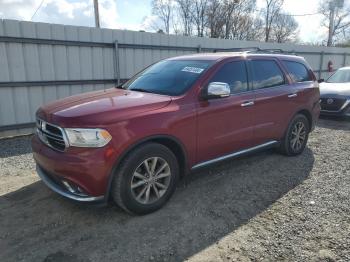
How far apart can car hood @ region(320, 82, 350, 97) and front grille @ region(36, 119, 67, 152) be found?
8.04m

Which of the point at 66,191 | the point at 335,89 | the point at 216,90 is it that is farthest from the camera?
the point at 335,89

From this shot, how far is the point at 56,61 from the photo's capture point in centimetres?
727

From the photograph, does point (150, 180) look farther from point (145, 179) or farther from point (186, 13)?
point (186, 13)

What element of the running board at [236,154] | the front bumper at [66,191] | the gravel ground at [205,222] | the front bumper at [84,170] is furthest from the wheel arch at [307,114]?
the front bumper at [66,191]

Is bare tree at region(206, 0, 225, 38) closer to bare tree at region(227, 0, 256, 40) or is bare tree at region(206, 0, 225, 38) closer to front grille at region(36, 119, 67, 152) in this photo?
bare tree at region(227, 0, 256, 40)

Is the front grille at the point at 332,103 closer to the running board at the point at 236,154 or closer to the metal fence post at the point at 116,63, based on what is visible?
the running board at the point at 236,154

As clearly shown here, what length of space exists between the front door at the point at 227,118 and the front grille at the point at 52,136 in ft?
5.18

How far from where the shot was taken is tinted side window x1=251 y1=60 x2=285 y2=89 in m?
4.67

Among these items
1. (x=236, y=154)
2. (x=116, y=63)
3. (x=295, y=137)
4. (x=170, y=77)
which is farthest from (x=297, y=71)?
(x=116, y=63)

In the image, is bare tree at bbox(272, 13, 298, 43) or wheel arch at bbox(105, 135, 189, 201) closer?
wheel arch at bbox(105, 135, 189, 201)

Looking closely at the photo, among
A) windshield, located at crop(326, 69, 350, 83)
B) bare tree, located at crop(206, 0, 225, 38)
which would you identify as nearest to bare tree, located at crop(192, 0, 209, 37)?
bare tree, located at crop(206, 0, 225, 38)

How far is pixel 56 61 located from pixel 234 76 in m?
4.70

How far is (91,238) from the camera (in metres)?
3.13

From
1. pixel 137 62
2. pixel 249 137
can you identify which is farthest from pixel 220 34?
pixel 249 137
